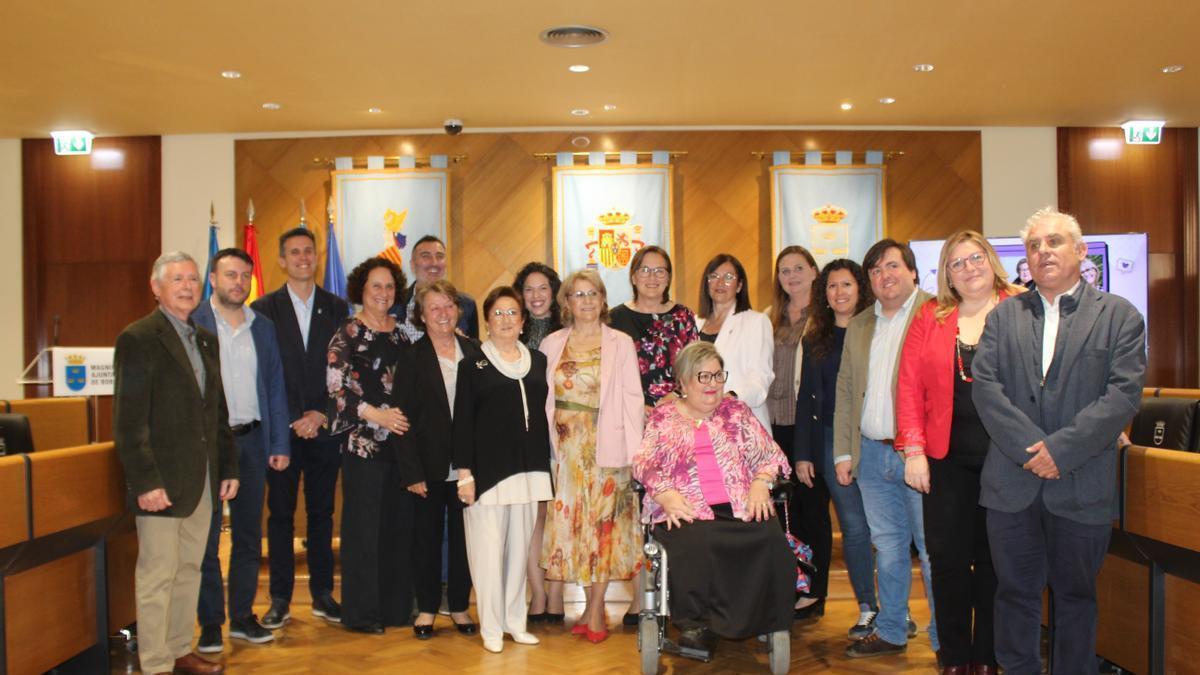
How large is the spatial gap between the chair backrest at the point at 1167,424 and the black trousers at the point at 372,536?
305 centimetres

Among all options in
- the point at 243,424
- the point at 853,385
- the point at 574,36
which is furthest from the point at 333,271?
the point at 853,385

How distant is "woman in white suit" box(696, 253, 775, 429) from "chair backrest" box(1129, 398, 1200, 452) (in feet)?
4.80

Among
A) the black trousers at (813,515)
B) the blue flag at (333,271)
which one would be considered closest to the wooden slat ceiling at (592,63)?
the blue flag at (333,271)

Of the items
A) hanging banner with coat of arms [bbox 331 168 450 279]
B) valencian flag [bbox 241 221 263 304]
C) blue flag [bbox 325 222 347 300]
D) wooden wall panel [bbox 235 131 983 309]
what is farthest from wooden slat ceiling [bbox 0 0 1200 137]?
blue flag [bbox 325 222 347 300]

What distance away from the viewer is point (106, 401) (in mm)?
7652

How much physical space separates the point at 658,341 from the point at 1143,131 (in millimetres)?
6434

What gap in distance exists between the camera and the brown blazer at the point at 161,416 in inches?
134

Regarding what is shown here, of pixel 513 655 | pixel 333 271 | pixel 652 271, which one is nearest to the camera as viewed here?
pixel 513 655

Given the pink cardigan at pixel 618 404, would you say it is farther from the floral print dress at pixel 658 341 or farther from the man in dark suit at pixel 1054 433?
the man in dark suit at pixel 1054 433

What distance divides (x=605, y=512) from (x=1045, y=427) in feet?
6.16

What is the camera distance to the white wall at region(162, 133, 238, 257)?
28.0 ft

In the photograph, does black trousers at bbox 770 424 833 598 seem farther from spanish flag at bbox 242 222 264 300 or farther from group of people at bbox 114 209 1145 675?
spanish flag at bbox 242 222 264 300

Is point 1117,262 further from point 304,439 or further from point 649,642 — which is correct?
point 304,439

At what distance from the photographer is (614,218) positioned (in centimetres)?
838
